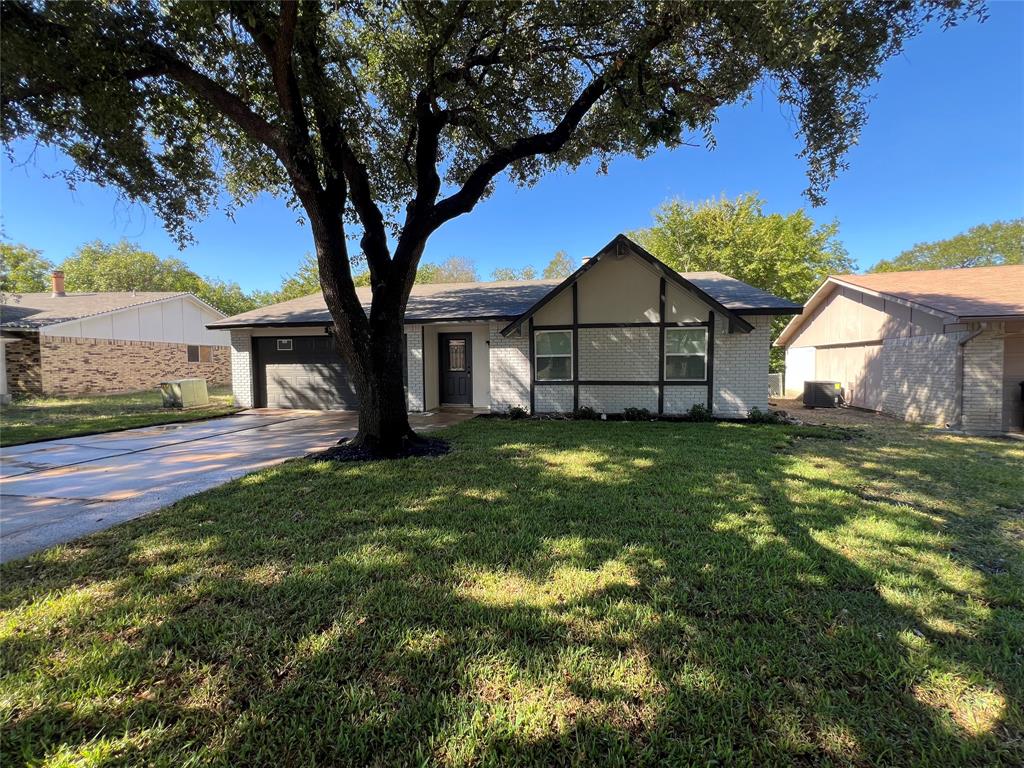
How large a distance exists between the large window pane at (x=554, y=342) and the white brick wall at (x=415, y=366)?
3.32m

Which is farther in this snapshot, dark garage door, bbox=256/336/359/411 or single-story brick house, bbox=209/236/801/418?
dark garage door, bbox=256/336/359/411

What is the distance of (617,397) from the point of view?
37.0 feet

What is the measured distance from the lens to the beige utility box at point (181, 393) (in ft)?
45.0

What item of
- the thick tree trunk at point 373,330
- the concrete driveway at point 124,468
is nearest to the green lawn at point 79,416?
the concrete driveway at point 124,468

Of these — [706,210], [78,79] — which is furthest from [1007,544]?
[706,210]

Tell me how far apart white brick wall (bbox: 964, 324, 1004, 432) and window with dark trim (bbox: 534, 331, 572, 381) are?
8614 mm

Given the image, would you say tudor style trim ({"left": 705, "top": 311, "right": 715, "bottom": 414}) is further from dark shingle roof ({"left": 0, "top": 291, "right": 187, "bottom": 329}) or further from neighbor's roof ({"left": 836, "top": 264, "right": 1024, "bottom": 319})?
dark shingle roof ({"left": 0, "top": 291, "right": 187, "bottom": 329})

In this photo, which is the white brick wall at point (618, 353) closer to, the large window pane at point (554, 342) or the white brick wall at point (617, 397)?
the white brick wall at point (617, 397)

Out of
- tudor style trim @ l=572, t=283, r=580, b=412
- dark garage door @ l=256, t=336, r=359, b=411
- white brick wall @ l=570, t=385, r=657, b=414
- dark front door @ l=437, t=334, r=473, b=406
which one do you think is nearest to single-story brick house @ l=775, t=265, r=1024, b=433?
white brick wall @ l=570, t=385, r=657, b=414

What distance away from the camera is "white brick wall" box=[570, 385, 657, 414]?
1107cm

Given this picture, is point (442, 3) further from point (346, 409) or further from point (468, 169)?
point (346, 409)

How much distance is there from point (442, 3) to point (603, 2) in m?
2.02

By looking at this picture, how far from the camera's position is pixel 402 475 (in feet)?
19.4

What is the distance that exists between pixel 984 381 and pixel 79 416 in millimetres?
21703
